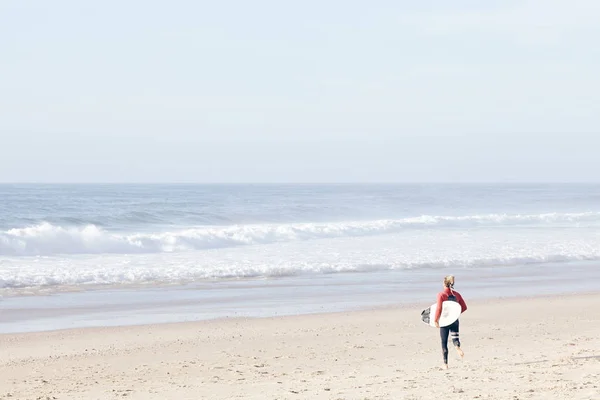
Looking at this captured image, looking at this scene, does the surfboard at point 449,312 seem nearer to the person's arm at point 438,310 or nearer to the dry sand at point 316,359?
the person's arm at point 438,310

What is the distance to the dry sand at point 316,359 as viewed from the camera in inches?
333

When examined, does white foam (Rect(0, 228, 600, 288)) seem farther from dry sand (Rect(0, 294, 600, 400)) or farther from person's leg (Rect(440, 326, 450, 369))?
person's leg (Rect(440, 326, 450, 369))

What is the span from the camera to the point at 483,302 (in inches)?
616

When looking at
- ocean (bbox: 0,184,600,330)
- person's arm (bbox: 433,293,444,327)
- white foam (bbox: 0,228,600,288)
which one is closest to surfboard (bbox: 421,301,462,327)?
person's arm (bbox: 433,293,444,327)

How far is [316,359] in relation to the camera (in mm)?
10477

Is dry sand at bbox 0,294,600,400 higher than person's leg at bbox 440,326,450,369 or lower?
lower

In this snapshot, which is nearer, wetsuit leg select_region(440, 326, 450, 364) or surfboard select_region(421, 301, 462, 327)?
wetsuit leg select_region(440, 326, 450, 364)

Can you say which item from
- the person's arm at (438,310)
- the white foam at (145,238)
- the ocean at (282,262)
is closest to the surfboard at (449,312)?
the person's arm at (438,310)

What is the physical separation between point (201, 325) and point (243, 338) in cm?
133

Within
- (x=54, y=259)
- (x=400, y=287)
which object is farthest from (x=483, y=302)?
(x=54, y=259)

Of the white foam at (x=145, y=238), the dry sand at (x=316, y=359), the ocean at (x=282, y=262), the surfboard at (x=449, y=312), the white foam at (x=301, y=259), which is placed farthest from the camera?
the white foam at (x=145, y=238)

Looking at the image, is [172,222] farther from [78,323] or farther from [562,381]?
[562,381]

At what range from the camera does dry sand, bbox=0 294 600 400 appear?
27.7ft

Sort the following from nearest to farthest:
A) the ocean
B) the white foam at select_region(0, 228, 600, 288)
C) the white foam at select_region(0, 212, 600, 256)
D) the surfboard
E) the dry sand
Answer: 1. the dry sand
2. the surfboard
3. the ocean
4. the white foam at select_region(0, 228, 600, 288)
5. the white foam at select_region(0, 212, 600, 256)
